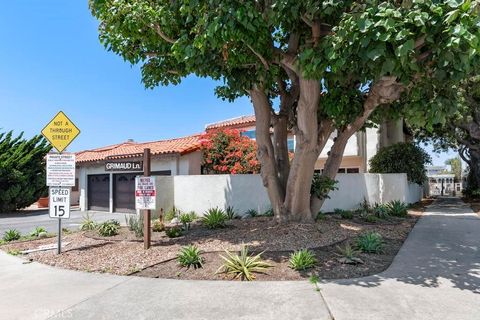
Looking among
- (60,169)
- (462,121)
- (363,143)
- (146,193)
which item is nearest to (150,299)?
(146,193)

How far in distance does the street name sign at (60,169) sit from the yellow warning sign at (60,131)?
22 centimetres

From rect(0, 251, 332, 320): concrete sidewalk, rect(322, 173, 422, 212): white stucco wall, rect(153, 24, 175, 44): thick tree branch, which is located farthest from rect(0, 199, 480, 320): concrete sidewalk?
rect(322, 173, 422, 212): white stucco wall

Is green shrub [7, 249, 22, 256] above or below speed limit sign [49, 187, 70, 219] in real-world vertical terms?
below

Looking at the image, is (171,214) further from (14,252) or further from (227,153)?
(14,252)

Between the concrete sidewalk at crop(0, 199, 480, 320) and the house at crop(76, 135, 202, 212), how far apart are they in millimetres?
8590

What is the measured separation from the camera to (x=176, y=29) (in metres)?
8.25

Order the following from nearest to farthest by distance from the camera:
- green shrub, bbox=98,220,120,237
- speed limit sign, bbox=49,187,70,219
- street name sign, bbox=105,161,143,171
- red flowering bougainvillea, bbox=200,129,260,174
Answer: speed limit sign, bbox=49,187,70,219
green shrub, bbox=98,220,120,237
street name sign, bbox=105,161,143,171
red flowering bougainvillea, bbox=200,129,260,174

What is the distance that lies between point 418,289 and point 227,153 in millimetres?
12697

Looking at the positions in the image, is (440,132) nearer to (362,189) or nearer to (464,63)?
(362,189)

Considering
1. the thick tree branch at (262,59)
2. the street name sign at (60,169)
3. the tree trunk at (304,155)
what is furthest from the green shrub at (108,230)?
the thick tree branch at (262,59)

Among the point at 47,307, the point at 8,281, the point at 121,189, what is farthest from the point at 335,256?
the point at 121,189

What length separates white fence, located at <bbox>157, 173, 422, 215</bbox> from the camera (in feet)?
45.0

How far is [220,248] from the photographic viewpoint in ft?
25.6

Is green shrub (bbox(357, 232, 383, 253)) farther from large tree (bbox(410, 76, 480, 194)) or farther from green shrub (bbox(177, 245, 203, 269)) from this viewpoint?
green shrub (bbox(177, 245, 203, 269))
